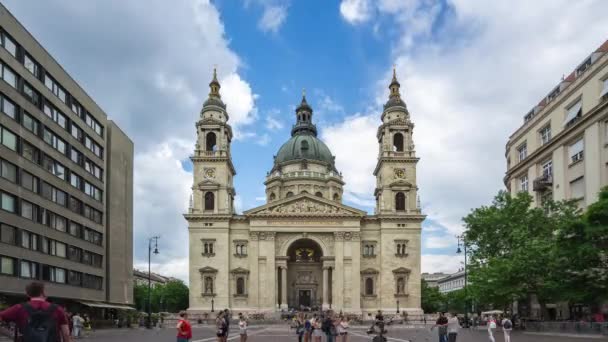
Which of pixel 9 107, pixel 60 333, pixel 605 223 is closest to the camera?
pixel 60 333

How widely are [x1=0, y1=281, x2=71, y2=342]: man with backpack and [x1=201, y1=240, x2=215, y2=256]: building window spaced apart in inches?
2909

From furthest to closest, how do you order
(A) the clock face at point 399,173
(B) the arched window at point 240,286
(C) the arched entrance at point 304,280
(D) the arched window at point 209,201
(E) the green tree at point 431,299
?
(E) the green tree at point 431,299 < (C) the arched entrance at point 304,280 < (A) the clock face at point 399,173 < (D) the arched window at point 209,201 < (B) the arched window at point 240,286

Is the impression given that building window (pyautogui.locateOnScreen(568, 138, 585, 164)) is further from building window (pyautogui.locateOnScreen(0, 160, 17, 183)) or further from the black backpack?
the black backpack

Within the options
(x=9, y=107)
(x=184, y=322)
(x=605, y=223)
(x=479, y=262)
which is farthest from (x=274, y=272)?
(x=184, y=322)

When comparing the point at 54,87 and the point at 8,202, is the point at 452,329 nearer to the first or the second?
the point at 8,202

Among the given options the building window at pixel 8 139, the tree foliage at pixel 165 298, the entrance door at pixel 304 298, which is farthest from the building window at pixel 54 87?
the tree foliage at pixel 165 298

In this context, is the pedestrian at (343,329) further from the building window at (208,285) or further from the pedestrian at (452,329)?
the building window at (208,285)

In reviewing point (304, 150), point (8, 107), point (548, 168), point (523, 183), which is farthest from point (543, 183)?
point (304, 150)

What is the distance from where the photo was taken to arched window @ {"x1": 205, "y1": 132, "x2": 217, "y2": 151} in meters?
85.4

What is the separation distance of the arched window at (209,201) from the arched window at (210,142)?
6282 millimetres

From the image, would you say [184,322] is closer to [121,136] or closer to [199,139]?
[121,136]

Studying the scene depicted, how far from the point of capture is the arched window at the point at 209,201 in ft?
274

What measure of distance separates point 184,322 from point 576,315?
1430 inches

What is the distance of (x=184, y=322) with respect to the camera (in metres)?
17.2
